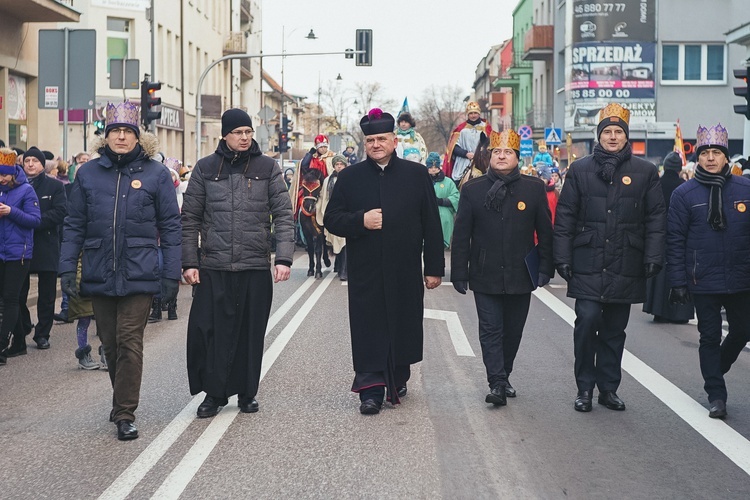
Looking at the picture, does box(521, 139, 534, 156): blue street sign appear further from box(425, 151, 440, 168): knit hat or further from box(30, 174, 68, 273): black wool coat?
box(30, 174, 68, 273): black wool coat

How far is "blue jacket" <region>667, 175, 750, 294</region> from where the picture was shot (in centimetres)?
800

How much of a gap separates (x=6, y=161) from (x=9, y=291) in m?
1.16

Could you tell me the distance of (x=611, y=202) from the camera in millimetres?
7953

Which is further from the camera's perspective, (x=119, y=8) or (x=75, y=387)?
(x=119, y=8)

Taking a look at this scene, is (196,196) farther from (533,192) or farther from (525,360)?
(525,360)

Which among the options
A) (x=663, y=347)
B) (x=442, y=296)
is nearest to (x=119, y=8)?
(x=442, y=296)

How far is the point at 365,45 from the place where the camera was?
34.2 meters

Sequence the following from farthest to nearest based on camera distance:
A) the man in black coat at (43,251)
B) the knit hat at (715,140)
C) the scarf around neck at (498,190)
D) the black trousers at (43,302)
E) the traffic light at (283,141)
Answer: the traffic light at (283,141) → the black trousers at (43,302) → the man in black coat at (43,251) → the scarf around neck at (498,190) → the knit hat at (715,140)

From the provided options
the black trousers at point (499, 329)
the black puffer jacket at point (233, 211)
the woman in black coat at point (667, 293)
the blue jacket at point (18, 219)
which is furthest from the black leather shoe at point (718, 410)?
the blue jacket at point (18, 219)

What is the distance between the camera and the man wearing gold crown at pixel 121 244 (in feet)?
24.0

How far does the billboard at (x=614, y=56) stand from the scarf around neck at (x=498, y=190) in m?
42.8

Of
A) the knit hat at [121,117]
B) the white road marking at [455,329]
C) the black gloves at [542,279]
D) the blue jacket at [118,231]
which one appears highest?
the knit hat at [121,117]

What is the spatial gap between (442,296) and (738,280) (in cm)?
842

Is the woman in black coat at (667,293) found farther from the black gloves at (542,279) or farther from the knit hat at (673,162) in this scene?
the black gloves at (542,279)
